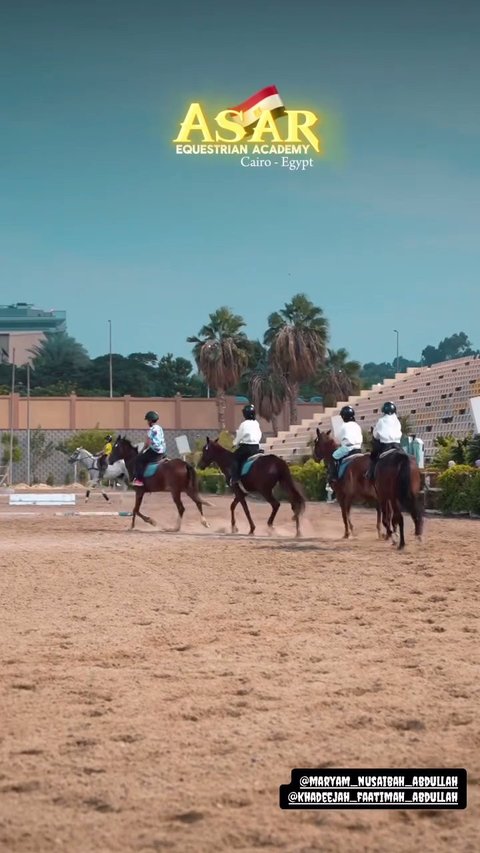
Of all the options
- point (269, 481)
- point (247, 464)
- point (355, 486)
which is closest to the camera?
point (355, 486)

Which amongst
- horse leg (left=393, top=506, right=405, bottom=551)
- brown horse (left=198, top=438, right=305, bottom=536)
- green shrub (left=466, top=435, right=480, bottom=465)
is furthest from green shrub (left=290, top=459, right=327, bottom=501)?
horse leg (left=393, top=506, right=405, bottom=551)

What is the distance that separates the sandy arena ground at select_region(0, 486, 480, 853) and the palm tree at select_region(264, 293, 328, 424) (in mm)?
54117

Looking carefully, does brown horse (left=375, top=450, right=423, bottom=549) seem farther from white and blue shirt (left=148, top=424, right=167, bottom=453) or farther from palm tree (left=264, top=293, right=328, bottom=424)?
palm tree (left=264, top=293, right=328, bottom=424)

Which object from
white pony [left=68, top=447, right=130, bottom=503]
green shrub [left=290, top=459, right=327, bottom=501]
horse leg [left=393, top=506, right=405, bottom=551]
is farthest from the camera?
green shrub [left=290, top=459, right=327, bottom=501]

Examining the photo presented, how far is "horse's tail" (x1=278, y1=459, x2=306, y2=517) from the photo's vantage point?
64.5 ft

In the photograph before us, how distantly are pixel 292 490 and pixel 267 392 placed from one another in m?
50.8

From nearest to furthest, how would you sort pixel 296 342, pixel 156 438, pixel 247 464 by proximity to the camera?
pixel 247 464 → pixel 156 438 → pixel 296 342

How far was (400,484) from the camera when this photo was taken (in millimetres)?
15906

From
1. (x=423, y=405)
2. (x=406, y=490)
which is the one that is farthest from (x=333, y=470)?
(x=423, y=405)

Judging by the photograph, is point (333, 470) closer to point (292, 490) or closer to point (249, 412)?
point (292, 490)

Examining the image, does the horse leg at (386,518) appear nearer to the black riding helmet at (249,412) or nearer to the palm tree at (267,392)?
the black riding helmet at (249,412)

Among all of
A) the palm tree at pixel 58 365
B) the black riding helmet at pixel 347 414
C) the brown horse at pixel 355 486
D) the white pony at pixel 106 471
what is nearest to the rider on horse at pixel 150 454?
the brown horse at pixel 355 486

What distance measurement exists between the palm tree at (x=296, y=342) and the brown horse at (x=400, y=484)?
2020 inches

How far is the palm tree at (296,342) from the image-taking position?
68125 millimetres
